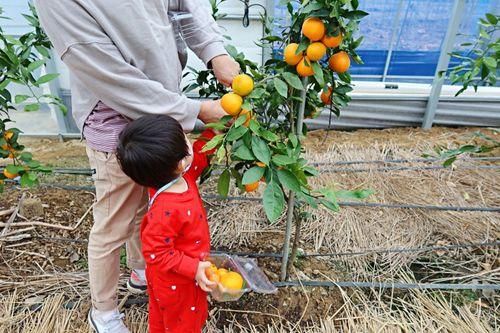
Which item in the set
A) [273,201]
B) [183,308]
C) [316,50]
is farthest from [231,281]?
[316,50]

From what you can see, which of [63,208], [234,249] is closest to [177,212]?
[234,249]

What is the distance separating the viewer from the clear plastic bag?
1154mm

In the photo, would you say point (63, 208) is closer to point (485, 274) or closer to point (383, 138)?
point (485, 274)

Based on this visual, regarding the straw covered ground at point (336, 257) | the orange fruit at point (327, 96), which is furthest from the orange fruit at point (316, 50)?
the straw covered ground at point (336, 257)

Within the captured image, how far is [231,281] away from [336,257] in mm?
881

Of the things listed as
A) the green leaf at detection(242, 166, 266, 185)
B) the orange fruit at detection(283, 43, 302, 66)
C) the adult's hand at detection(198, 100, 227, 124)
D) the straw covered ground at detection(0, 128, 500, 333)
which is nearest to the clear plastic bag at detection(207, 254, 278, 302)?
the straw covered ground at detection(0, 128, 500, 333)

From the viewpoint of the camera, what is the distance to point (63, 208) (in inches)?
85.1

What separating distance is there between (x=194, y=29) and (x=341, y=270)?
1.26 metres

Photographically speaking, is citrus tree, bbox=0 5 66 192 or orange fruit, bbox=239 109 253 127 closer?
orange fruit, bbox=239 109 253 127

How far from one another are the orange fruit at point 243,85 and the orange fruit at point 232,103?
0.6 inches

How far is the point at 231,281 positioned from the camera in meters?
1.10

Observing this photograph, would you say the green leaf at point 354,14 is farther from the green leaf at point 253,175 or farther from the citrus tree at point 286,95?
the green leaf at point 253,175

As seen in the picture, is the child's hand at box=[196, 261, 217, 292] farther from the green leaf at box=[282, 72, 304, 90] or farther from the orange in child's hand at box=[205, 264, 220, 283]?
the green leaf at box=[282, 72, 304, 90]

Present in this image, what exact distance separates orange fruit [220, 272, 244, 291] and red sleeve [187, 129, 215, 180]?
322 mm
